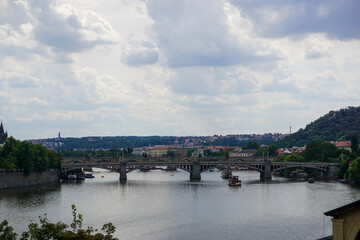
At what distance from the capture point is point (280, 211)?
62.8 m

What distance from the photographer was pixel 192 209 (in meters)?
65.4

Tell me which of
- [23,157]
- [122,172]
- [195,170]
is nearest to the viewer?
[23,157]

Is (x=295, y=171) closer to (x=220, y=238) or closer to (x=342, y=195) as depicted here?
(x=342, y=195)

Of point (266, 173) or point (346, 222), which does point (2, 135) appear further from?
point (346, 222)

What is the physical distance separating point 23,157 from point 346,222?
86.0m

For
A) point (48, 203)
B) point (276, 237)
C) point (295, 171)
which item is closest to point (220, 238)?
point (276, 237)

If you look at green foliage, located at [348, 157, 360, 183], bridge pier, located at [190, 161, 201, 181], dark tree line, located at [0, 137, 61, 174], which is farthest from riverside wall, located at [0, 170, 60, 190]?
green foliage, located at [348, 157, 360, 183]

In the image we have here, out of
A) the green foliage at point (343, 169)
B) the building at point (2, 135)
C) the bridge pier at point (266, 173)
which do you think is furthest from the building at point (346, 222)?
the building at point (2, 135)

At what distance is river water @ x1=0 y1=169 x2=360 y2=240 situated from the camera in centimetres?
4951

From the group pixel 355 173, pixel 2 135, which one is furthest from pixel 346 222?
pixel 2 135

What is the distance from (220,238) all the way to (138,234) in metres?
7.10

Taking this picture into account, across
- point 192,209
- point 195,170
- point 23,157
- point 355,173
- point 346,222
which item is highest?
point 23,157

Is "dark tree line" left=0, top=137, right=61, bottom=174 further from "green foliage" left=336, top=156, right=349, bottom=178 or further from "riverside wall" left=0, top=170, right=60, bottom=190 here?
"green foliage" left=336, top=156, right=349, bottom=178

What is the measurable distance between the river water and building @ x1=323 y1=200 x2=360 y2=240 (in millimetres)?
26258
